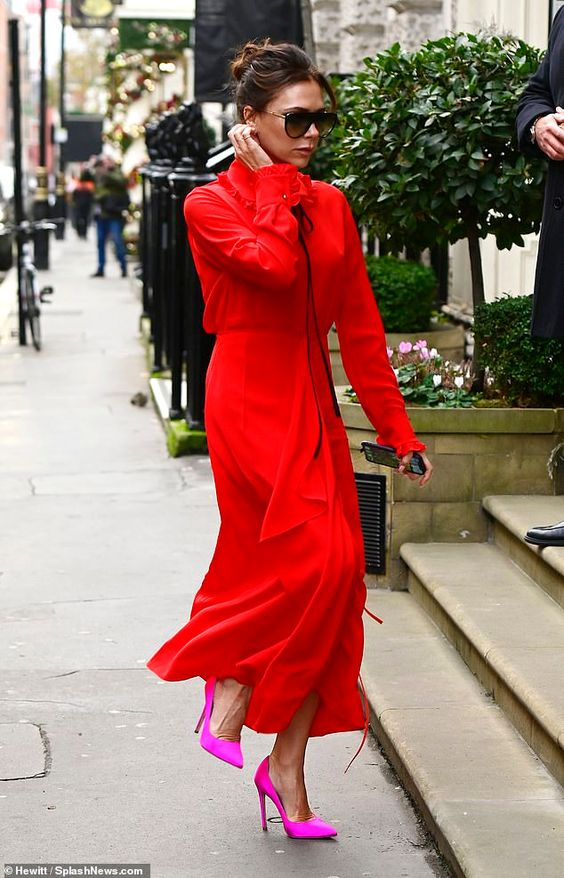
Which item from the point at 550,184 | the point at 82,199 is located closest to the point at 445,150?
the point at 550,184

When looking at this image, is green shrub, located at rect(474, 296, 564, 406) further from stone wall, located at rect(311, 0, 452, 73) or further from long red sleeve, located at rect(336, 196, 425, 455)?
stone wall, located at rect(311, 0, 452, 73)

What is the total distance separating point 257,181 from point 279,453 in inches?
27.7

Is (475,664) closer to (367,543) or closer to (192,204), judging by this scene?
(367,543)

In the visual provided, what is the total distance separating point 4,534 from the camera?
8.28 m

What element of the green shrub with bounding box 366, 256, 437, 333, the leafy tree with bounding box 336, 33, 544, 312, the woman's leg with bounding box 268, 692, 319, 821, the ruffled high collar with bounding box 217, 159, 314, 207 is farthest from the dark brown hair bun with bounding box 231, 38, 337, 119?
the green shrub with bounding box 366, 256, 437, 333

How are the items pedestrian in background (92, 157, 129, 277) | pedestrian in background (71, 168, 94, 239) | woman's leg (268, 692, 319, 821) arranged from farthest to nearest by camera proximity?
pedestrian in background (71, 168, 94, 239), pedestrian in background (92, 157, 129, 277), woman's leg (268, 692, 319, 821)

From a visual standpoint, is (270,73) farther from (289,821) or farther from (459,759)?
(459,759)

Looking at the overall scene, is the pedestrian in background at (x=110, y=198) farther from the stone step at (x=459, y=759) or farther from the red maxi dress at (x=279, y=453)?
the red maxi dress at (x=279, y=453)

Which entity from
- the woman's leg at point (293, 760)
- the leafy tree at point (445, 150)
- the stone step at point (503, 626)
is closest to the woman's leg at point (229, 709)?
the woman's leg at point (293, 760)

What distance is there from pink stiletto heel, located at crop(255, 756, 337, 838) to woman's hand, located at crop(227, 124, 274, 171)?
5.21 feet

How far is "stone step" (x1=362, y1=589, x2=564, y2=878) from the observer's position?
13.0 ft

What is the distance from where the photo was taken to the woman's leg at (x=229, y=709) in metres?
4.11

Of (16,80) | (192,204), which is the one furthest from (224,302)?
(16,80)

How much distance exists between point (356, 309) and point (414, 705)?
1595 millimetres
